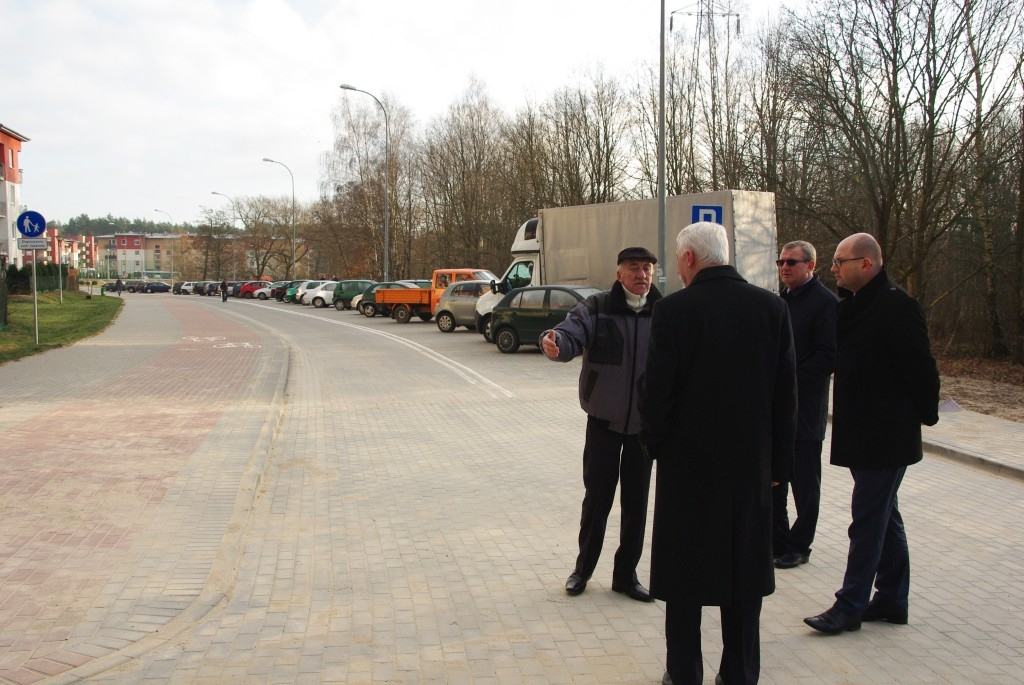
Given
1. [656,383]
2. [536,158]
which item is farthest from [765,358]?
[536,158]

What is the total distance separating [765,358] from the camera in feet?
11.2

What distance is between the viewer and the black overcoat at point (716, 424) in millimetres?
3367

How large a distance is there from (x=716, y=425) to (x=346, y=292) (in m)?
47.9

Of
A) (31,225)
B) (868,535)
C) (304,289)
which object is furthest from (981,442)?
(304,289)

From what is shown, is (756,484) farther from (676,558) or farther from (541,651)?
(541,651)

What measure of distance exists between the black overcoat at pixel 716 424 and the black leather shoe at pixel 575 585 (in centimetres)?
151

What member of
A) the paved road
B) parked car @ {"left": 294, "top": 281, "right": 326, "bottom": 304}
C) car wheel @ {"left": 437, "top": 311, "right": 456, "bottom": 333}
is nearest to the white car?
parked car @ {"left": 294, "top": 281, "right": 326, "bottom": 304}

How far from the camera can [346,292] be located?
5006 centimetres

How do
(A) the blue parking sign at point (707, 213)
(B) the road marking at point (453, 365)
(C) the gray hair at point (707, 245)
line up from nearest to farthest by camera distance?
(C) the gray hair at point (707, 245) < (B) the road marking at point (453, 365) < (A) the blue parking sign at point (707, 213)

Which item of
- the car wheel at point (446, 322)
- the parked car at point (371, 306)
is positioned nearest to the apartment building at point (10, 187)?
the parked car at point (371, 306)

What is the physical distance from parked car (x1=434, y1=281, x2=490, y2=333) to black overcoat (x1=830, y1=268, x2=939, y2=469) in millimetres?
24416

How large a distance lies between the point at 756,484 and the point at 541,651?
1.43 m

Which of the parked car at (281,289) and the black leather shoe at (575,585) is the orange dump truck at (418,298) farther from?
the parked car at (281,289)

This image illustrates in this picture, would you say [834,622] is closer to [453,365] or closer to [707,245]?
[707,245]
